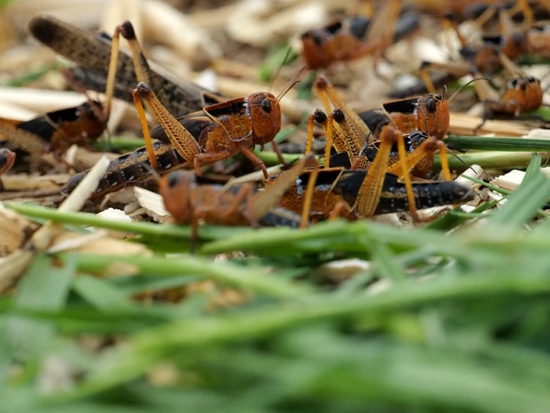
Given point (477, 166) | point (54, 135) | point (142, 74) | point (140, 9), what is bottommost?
point (477, 166)

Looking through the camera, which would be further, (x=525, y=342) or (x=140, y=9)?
(x=140, y=9)

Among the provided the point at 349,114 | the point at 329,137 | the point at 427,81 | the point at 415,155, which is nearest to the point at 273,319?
the point at 415,155

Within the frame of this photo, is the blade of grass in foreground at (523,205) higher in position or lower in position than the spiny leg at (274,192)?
lower

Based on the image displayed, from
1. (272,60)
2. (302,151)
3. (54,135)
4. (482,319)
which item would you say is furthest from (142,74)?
(482,319)

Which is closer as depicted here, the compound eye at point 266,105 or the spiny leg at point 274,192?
the spiny leg at point 274,192

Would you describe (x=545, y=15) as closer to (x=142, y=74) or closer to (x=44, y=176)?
(x=142, y=74)

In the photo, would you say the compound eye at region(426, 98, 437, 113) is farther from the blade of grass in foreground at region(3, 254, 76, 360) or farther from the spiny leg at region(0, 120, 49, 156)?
the spiny leg at region(0, 120, 49, 156)

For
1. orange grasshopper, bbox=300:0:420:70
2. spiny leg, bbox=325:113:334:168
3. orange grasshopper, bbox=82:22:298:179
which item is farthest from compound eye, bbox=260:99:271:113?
orange grasshopper, bbox=300:0:420:70

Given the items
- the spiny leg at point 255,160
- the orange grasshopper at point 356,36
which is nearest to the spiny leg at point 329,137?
the spiny leg at point 255,160

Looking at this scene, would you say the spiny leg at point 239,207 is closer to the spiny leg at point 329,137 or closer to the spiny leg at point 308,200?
the spiny leg at point 308,200
